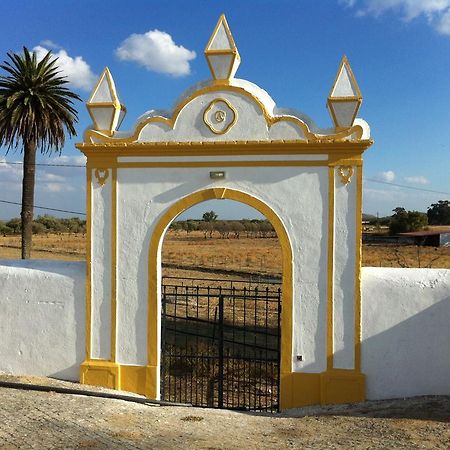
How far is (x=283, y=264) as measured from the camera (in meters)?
7.97

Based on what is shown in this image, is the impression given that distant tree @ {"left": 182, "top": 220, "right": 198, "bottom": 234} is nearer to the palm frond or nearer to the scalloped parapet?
the palm frond

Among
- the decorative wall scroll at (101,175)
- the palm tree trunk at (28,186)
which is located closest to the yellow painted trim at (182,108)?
the decorative wall scroll at (101,175)

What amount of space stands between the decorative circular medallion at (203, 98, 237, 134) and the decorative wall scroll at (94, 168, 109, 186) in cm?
181

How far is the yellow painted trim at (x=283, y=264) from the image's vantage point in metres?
7.89

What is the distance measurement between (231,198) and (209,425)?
10.8 feet

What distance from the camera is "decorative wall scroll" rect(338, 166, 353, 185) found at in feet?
25.3

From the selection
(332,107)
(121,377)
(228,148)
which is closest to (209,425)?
(121,377)

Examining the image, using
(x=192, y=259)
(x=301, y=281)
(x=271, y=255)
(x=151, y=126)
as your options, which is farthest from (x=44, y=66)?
(x=271, y=255)

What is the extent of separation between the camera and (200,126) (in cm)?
810

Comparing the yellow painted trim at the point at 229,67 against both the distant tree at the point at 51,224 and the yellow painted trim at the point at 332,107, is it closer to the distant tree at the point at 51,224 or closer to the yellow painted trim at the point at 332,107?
the yellow painted trim at the point at 332,107

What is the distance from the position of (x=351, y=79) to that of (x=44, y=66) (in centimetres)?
1194

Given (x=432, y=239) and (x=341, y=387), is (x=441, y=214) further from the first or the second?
(x=341, y=387)

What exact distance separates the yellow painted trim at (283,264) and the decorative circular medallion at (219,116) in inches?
37.8

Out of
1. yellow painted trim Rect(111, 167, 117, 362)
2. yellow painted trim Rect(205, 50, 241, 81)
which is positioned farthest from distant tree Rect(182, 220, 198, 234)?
yellow painted trim Rect(205, 50, 241, 81)
